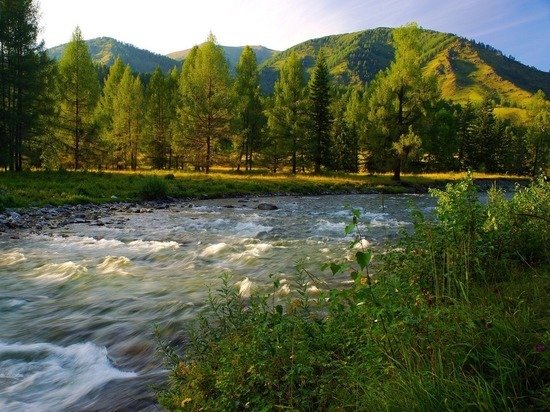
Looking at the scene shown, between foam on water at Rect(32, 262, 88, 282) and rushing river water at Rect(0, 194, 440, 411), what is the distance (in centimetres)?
4

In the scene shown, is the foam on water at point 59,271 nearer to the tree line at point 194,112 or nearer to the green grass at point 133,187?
the green grass at point 133,187

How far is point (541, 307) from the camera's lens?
420cm

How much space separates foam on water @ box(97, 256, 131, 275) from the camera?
10.1 m

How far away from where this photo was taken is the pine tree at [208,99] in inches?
1633

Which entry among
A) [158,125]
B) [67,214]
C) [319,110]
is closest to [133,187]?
[67,214]

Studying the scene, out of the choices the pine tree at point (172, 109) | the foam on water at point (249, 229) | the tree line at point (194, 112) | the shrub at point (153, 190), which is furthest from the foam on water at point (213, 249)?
the pine tree at point (172, 109)

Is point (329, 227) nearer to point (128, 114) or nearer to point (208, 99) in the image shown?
point (208, 99)

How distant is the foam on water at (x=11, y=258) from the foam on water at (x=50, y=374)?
17.4ft

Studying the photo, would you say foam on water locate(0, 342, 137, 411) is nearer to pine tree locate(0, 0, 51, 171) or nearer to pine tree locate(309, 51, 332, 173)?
pine tree locate(0, 0, 51, 171)

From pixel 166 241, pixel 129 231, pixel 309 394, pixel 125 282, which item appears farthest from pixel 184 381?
pixel 129 231

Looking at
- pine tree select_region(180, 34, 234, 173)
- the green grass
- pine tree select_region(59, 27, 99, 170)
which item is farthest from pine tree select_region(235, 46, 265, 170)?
pine tree select_region(59, 27, 99, 170)

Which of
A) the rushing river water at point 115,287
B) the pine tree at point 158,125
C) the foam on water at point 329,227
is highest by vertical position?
the pine tree at point 158,125

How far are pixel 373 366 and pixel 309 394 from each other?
62cm

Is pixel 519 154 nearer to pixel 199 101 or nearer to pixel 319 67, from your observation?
pixel 319 67
